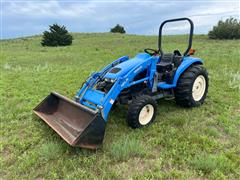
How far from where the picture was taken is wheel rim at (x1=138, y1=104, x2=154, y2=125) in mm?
3520

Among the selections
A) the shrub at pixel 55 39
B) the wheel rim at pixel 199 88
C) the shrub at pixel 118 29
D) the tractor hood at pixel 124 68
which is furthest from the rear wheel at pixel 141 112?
the shrub at pixel 118 29

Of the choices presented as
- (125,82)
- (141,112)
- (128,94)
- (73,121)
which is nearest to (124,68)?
(125,82)

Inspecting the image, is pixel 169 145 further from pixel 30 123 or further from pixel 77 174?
pixel 30 123

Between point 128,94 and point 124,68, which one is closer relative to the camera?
point 124,68

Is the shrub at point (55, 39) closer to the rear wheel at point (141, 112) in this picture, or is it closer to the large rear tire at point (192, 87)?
the large rear tire at point (192, 87)

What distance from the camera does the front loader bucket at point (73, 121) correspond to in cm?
271

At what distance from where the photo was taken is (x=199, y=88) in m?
4.57

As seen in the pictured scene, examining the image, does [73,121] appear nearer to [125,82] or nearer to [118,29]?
[125,82]

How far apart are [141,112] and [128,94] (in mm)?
495

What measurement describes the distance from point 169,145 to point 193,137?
16.3 inches

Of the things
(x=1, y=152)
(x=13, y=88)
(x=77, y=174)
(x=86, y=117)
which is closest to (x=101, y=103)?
(x=86, y=117)

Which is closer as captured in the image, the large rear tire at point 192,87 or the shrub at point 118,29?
the large rear tire at point 192,87

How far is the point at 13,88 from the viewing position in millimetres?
6160

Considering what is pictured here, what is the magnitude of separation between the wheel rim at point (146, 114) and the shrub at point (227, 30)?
20.8 metres
